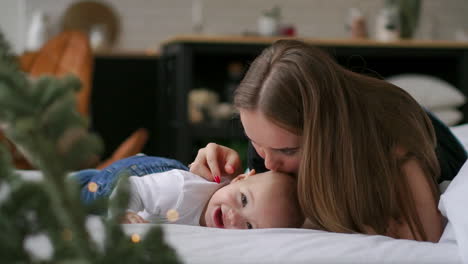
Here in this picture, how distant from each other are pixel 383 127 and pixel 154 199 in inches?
17.9

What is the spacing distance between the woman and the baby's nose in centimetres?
12

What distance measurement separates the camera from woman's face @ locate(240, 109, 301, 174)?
45.6 inches

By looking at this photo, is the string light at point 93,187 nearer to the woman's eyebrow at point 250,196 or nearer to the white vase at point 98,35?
the woman's eyebrow at point 250,196

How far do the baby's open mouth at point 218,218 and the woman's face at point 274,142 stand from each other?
13 cm

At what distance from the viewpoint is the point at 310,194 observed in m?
1.12

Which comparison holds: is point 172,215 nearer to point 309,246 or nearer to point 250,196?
point 250,196

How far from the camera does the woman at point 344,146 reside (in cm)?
112

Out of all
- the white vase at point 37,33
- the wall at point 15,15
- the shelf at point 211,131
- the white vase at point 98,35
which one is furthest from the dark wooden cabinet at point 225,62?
the wall at point 15,15

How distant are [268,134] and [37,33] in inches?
120

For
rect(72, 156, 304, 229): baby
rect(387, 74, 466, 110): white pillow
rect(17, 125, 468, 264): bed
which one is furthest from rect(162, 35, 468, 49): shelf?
rect(17, 125, 468, 264): bed

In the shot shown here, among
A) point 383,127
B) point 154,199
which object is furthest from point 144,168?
point 383,127

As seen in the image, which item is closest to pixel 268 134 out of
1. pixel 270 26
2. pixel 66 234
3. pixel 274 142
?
pixel 274 142

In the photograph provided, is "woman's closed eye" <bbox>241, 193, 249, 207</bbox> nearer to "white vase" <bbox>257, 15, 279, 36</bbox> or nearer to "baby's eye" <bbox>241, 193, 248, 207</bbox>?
"baby's eye" <bbox>241, 193, 248, 207</bbox>

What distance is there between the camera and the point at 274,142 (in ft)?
3.81
